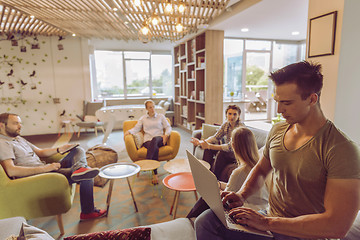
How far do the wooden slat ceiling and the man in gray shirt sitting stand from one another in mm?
2121

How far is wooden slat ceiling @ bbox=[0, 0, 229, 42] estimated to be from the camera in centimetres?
389

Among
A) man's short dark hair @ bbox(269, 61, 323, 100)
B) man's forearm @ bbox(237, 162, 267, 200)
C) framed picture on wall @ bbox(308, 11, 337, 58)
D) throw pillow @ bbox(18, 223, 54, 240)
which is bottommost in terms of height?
throw pillow @ bbox(18, 223, 54, 240)

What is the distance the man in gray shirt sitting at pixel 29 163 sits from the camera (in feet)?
6.87

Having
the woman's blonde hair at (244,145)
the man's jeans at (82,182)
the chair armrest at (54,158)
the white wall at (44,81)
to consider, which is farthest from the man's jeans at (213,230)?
the white wall at (44,81)

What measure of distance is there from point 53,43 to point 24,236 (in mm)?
6959

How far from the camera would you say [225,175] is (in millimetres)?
2725

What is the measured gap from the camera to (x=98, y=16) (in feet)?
15.1

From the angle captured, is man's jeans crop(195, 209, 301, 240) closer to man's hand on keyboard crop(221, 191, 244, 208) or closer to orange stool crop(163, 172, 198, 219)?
man's hand on keyboard crop(221, 191, 244, 208)

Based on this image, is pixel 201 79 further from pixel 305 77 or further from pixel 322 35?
pixel 305 77

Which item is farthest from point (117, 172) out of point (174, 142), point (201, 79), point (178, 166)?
point (201, 79)

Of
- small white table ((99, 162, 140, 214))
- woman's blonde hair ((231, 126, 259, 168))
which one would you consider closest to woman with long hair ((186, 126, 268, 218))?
woman's blonde hair ((231, 126, 259, 168))

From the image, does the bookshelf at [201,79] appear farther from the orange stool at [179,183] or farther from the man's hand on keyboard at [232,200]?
the man's hand on keyboard at [232,200]

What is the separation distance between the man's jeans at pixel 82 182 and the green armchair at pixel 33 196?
282 millimetres

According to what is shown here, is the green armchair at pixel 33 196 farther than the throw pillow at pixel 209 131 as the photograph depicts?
No
